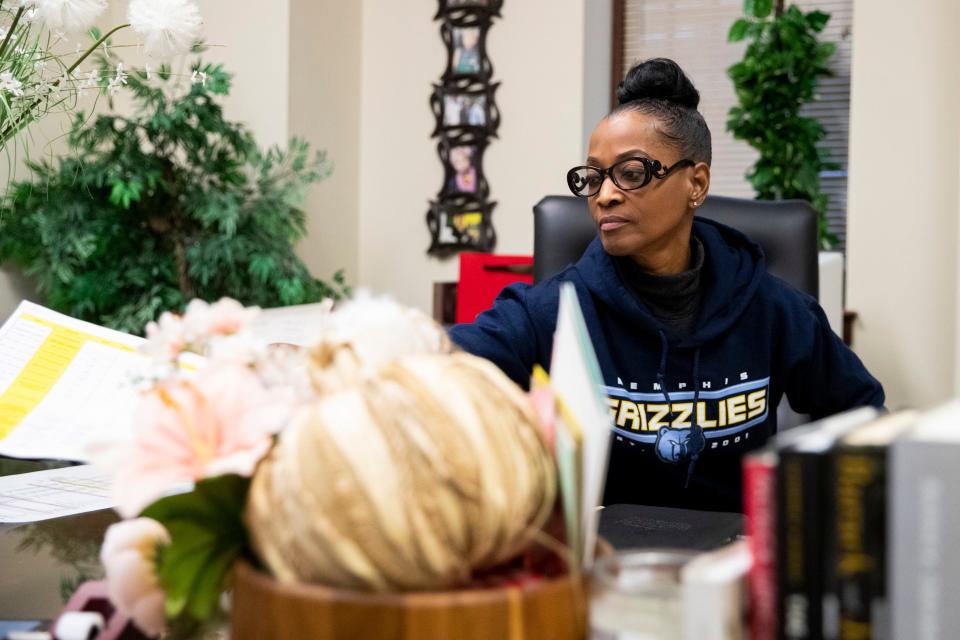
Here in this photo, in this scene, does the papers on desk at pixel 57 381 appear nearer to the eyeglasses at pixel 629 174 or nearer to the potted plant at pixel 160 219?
the eyeglasses at pixel 629 174

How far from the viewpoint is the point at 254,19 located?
11.8 ft

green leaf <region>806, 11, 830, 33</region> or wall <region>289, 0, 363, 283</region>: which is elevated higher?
green leaf <region>806, 11, 830, 33</region>

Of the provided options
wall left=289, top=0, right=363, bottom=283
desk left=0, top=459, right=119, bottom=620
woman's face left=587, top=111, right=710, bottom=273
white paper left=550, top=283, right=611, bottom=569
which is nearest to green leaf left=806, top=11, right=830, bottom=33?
wall left=289, top=0, right=363, bottom=283

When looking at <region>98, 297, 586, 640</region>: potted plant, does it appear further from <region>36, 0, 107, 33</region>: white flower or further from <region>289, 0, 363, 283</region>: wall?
<region>289, 0, 363, 283</region>: wall

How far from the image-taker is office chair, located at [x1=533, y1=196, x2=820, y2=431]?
1.66m

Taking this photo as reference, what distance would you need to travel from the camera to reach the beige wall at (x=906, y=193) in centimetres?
345

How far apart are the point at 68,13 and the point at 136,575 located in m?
0.64

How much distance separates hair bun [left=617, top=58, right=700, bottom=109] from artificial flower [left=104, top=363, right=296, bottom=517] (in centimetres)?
124

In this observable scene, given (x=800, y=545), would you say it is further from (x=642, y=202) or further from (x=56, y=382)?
(x=642, y=202)

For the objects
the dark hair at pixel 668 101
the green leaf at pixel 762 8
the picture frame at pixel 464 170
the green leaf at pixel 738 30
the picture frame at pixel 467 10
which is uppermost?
the picture frame at pixel 467 10

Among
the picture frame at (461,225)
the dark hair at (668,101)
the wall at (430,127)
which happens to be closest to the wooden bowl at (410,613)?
the dark hair at (668,101)

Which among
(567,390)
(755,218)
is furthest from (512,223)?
(567,390)

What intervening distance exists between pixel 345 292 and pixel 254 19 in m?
1.07

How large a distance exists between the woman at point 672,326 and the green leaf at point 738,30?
7.24 feet
